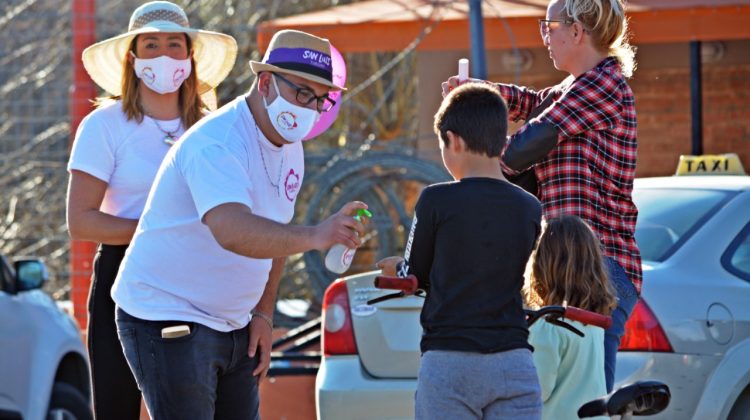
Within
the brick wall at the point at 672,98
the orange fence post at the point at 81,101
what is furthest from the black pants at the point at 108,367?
the brick wall at the point at 672,98

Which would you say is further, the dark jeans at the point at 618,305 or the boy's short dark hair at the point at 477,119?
the dark jeans at the point at 618,305

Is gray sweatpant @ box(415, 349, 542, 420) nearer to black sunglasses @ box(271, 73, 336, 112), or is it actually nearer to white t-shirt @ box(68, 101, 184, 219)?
black sunglasses @ box(271, 73, 336, 112)

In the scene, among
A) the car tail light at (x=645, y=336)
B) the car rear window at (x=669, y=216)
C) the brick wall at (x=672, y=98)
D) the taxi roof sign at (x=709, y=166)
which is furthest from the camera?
the brick wall at (x=672, y=98)

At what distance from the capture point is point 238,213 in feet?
11.9

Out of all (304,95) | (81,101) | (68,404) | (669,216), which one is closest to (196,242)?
(304,95)

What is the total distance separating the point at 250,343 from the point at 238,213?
74 centimetres

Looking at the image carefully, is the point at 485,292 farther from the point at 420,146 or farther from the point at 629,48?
the point at 420,146

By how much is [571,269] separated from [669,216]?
220 cm

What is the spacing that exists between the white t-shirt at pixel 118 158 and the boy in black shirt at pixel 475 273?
4.52ft

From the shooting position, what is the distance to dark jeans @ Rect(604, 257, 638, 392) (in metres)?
4.25

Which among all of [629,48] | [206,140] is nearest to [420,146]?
[629,48]

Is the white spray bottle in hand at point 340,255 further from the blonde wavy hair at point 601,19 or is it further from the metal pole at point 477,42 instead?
the metal pole at point 477,42

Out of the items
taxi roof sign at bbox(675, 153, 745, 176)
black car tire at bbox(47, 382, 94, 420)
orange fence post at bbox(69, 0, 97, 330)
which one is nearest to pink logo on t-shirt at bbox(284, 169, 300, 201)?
black car tire at bbox(47, 382, 94, 420)

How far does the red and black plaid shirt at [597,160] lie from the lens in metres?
4.18
